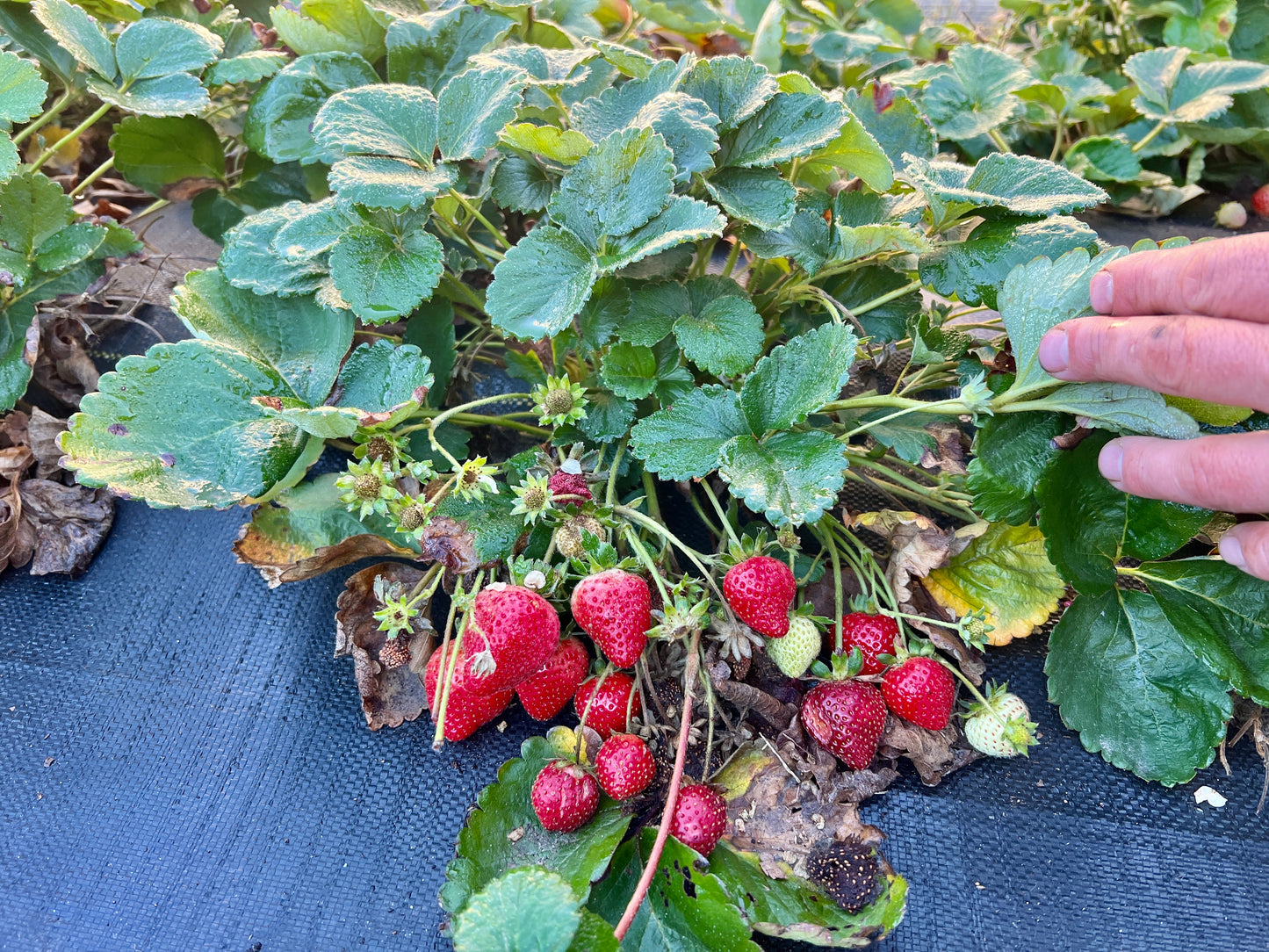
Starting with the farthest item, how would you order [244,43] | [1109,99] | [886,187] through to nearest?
[1109,99], [244,43], [886,187]

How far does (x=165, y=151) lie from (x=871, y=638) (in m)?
1.11

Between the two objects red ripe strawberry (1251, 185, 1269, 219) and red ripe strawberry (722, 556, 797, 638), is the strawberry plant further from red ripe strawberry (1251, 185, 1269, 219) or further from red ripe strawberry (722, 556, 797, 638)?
red ripe strawberry (1251, 185, 1269, 219)

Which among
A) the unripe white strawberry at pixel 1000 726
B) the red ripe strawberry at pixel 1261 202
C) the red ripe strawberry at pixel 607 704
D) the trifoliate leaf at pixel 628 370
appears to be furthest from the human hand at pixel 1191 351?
the red ripe strawberry at pixel 1261 202

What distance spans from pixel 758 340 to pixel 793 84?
0.27 meters

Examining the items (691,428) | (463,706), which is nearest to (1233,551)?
(691,428)

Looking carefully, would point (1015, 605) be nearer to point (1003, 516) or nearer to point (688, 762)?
point (1003, 516)

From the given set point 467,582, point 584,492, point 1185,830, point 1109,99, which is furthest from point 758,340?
point 1109,99

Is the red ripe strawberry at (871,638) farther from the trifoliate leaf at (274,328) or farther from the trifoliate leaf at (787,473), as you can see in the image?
the trifoliate leaf at (274,328)

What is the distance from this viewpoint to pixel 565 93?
90 cm

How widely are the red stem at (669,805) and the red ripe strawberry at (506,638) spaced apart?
13cm

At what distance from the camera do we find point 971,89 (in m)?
1.20

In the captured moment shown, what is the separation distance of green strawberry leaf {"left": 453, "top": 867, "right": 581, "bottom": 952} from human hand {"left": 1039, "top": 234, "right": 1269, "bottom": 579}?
1.85 ft

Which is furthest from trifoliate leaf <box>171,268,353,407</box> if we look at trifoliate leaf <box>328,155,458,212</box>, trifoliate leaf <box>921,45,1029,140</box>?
trifoliate leaf <box>921,45,1029,140</box>

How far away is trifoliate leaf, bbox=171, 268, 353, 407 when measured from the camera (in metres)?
0.84
